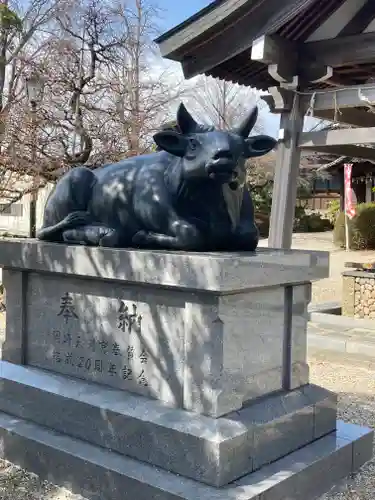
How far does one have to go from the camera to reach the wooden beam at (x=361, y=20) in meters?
6.96

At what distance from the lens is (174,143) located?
3.55 meters

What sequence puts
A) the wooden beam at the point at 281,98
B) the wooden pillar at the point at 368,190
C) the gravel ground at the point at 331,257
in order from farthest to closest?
the wooden pillar at the point at 368,190, the gravel ground at the point at 331,257, the wooden beam at the point at 281,98

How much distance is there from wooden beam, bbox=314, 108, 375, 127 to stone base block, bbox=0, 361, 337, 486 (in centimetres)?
532

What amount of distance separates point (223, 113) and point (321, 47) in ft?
68.6

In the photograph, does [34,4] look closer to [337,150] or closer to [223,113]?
[337,150]

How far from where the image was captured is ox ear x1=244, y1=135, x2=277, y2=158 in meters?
3.52

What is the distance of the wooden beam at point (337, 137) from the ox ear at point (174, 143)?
4120 millimetres

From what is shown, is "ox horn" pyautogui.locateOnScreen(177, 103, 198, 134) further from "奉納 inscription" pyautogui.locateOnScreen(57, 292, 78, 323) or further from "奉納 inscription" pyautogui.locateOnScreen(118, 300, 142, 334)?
"奉納 inscription" pyautogui.locateOnScreen(57, 292, 78, 323)

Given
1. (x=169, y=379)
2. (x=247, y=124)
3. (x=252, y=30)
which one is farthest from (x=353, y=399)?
(x=252, y=30)

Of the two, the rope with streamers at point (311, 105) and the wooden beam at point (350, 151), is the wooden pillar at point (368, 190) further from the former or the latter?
the rope with streamers at point (311, 105)

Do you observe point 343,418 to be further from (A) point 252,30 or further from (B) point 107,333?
(A) point 252,30

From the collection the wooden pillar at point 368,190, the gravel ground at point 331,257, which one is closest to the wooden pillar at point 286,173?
the gravel ground at point 331,257

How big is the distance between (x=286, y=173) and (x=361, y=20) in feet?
6.88

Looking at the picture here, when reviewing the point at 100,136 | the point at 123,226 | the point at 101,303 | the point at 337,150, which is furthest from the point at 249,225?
the point at 100,136
